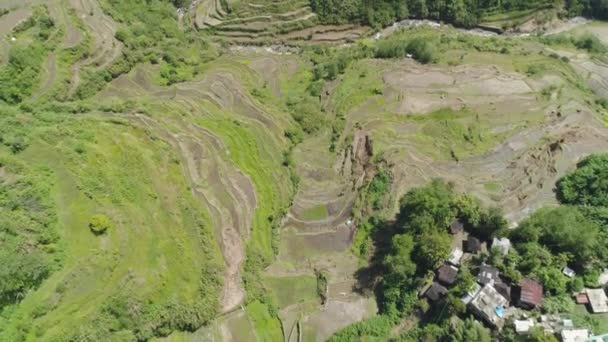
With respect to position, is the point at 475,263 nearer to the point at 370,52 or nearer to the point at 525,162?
the point at 525,162

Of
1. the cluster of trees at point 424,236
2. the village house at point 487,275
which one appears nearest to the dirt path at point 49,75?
the cluster of trees at point 424,236

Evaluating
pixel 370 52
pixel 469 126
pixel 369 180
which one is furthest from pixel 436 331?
pixel 370 52

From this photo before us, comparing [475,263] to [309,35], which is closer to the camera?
[475,263]

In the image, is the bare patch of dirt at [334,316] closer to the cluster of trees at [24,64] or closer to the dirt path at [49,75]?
the dirt path at [49,75]

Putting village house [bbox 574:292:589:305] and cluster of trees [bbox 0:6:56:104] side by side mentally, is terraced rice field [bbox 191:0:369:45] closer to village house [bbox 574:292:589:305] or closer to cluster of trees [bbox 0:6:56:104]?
cluster of trees [bbox 0:6:56:104]

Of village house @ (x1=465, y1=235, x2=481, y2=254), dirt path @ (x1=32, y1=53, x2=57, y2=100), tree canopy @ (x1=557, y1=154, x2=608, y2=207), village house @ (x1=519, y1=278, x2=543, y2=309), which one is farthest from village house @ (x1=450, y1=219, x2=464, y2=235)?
dirt path @ (x1=32, y1=53, x2=57, y2=100)

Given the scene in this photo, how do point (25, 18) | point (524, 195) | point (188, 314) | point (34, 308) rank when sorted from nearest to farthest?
point (34, 308) → point (188, 314) → point (524, 195) → point (25, 18)
